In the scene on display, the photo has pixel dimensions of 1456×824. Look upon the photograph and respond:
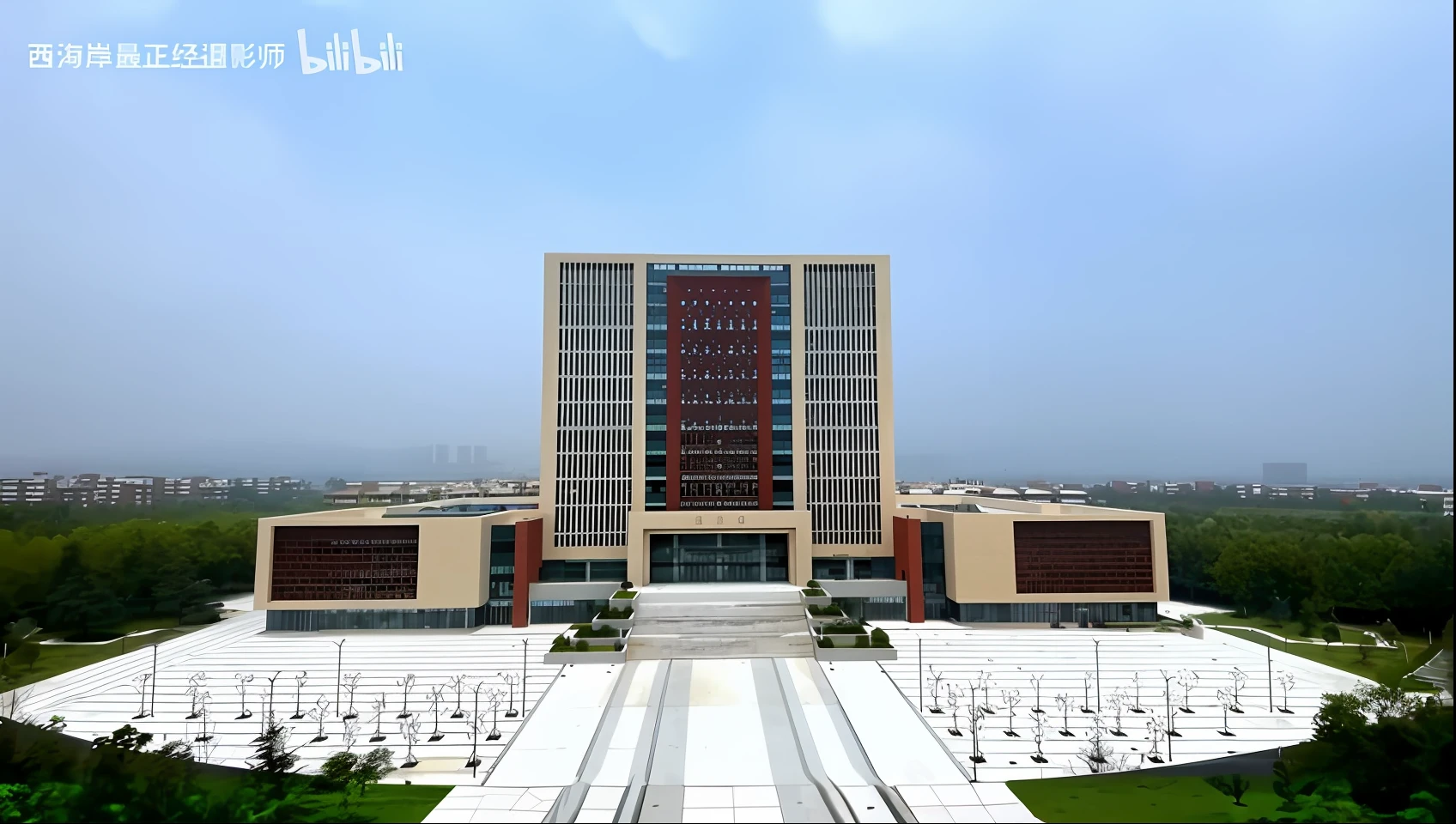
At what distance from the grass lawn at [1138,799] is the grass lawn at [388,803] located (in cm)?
1216

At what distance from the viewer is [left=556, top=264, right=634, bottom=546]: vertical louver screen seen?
36.5m

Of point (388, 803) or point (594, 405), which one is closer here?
point (388, 803)

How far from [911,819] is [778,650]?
1473 centimetres

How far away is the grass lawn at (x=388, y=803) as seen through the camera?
41.5 feet

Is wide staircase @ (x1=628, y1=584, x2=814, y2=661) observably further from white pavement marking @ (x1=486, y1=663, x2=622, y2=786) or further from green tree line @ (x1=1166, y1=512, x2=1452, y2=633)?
green tree line @ (x1=1166, y1=512, x2=1452, y2=633)

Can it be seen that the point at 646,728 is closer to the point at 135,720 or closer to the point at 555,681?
the point at 555,681

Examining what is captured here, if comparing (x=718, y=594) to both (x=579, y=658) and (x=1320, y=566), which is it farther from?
(x=1320, y=566)

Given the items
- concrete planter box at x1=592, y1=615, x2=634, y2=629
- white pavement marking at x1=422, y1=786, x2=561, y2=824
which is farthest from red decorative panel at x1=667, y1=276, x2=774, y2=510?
white pavement marking at x1=422, y1=786, x2=561, y2=824

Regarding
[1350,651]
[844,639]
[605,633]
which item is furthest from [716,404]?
[1350,651]

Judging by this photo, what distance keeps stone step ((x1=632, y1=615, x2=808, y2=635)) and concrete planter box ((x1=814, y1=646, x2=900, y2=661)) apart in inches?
116

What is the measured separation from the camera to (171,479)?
107 feet

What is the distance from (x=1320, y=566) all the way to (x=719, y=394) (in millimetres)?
30021

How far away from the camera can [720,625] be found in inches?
1147

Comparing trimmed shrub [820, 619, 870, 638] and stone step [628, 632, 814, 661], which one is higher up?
trimmed shrub [820, 619, 870, 638]
